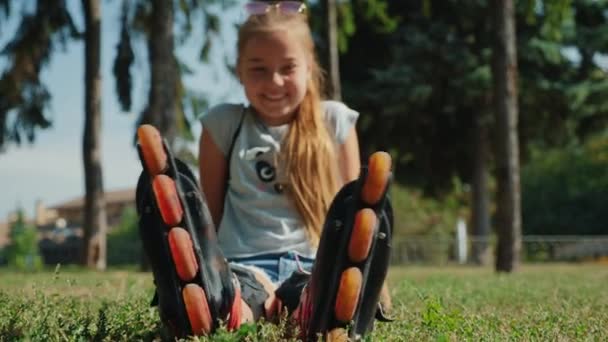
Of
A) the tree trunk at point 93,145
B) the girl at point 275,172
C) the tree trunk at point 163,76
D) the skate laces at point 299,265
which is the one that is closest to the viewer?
the girl at point 275,172

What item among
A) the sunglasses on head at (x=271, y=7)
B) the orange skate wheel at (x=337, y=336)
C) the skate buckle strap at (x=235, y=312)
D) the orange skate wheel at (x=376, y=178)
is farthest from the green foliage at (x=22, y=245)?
the orange skate wheel at (x=376, y=178)

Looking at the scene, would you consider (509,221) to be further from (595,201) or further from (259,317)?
(595,201)

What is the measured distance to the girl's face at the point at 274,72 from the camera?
348 centimetres

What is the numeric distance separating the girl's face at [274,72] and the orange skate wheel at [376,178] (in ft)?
3.51

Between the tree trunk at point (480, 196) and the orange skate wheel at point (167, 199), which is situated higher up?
the orange skate wheel at point (167, 199)

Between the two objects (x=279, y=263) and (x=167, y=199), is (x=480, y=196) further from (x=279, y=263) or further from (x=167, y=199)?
(x=167, y=199)

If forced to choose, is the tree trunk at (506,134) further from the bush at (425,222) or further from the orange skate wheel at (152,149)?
the bush at (425,222)

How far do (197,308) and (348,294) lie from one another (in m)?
0.45

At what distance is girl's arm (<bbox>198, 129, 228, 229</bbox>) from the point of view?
369cm

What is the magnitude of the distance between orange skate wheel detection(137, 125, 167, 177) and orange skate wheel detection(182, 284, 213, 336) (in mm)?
363

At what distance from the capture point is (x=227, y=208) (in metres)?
3.62

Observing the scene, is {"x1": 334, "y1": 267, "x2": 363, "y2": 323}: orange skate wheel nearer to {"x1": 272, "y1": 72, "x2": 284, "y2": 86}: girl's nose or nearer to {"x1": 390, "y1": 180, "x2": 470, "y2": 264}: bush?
{"x1": 272, "y1": 72, "x2": 284, "y2": 86}: girl's nose

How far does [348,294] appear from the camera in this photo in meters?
2.56

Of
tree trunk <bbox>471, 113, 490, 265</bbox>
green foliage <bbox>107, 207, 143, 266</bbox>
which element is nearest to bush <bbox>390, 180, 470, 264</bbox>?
tree trunk <bbox>471, 113, 490, 265</bbox>
